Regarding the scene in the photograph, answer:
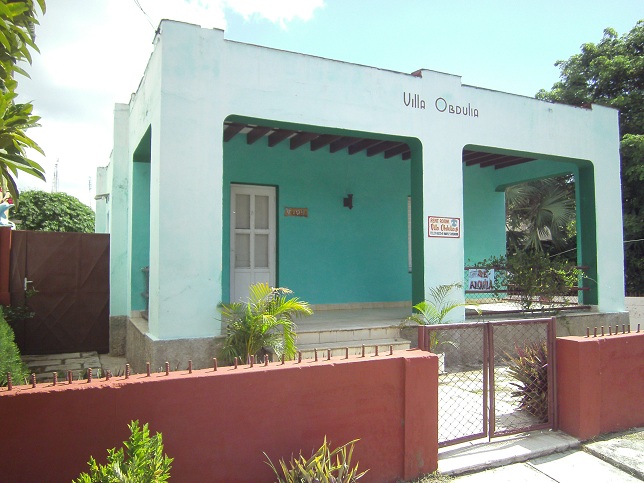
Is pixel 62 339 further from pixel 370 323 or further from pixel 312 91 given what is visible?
pixel 312 91

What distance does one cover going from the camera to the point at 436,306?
7293 millimetres

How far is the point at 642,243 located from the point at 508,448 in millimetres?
14031

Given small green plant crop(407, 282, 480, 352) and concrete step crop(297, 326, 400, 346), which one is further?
small green plant crop(407, 282, 480, 352)

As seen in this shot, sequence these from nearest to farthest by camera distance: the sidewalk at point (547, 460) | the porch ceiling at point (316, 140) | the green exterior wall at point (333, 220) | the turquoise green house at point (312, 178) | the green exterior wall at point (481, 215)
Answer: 1. the sidewalk at point (547, 460)
2. the turquoise green house at point (312, 178)
3. the porch ceiling at point (316, 140)
4. the green exterior wall at point (333, 220)
5. the green exterior wall at point (481, 215)

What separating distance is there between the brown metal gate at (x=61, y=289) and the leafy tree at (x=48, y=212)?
333 inches

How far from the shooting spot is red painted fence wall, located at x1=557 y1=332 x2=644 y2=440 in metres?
4.29

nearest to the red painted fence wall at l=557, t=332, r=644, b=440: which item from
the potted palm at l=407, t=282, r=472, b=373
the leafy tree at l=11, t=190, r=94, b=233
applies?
the potted palm at l=407, t=282, r=472, b=373

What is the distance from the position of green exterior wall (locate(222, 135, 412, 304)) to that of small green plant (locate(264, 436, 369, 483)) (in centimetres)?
529

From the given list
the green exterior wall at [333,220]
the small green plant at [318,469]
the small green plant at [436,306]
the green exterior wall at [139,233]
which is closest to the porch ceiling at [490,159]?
the green exterior wall at [333,220]

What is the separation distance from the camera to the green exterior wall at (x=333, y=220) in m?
8.80

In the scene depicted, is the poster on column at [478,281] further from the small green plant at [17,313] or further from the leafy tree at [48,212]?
the leafy tree at [48,212]

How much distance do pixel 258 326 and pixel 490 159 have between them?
23.2ft

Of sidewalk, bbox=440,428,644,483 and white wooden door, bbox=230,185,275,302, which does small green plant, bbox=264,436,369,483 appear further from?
white wooden door, bbox=230,185,275,302

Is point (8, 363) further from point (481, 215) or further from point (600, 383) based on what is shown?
point (481, 215)
